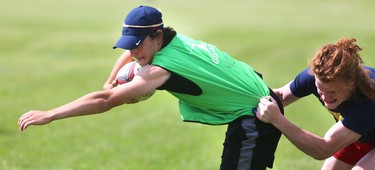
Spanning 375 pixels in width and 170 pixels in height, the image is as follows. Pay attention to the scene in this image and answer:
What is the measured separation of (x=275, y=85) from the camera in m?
21.7

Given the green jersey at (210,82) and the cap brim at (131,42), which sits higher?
the cap brim at (131,42)

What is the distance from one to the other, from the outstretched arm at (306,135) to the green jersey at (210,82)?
23 cm

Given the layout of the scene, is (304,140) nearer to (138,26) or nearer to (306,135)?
(306,135)

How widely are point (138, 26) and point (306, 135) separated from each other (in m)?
1.70

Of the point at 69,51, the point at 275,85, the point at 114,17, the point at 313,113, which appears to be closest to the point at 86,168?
the point at 313,113

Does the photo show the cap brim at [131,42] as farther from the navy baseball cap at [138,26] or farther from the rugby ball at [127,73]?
the rugby ball at [127,73]

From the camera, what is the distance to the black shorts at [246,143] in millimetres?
6578

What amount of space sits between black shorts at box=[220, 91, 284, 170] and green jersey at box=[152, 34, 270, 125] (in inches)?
3.7

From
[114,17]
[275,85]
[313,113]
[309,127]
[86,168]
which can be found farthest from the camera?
[114,17]

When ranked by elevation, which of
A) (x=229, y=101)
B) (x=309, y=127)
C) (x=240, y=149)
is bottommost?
(x=309, y=127)

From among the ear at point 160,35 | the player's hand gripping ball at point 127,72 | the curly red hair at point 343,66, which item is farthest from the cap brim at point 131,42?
the curly red hair at point 343,66

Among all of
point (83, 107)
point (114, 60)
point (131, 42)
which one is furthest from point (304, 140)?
point (114, 60)

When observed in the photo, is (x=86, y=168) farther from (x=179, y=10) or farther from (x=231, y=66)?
(x=179, y=10)

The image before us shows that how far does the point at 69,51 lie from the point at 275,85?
10760 millimetres
